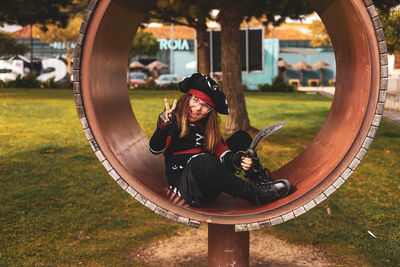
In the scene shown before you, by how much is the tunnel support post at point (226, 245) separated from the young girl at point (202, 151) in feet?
0.85

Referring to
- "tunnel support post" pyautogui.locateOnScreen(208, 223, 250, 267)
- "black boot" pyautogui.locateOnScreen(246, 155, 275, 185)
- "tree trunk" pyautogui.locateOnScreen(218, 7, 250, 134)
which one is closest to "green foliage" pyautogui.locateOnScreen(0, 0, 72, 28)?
"tree trunk" pyautogui.locateOnScreen(218, 7, 250, 134)

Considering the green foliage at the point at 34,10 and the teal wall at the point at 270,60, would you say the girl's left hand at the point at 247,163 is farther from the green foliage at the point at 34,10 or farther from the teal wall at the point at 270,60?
the teal wall at the point at 270,60

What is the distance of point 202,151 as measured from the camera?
3852 millimetres

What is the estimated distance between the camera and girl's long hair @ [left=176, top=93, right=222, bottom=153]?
374cm

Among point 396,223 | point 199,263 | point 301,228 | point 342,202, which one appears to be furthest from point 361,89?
point 342,202

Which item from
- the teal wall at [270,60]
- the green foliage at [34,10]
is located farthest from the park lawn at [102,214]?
the teal wall at [270,60]

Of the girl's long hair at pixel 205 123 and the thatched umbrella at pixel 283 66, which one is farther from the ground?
the thatched umbrella at pixel 283 66

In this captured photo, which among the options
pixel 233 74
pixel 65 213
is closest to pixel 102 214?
pixel 65 213

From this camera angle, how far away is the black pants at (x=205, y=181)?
335cm

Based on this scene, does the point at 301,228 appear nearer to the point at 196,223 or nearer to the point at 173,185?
the point at 173,185

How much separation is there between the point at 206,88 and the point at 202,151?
0.52 meters

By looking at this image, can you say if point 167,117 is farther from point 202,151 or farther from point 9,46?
point 9,46

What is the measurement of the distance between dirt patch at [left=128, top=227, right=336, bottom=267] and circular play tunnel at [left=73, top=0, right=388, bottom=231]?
0.81 m

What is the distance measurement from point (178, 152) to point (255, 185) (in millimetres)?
692
